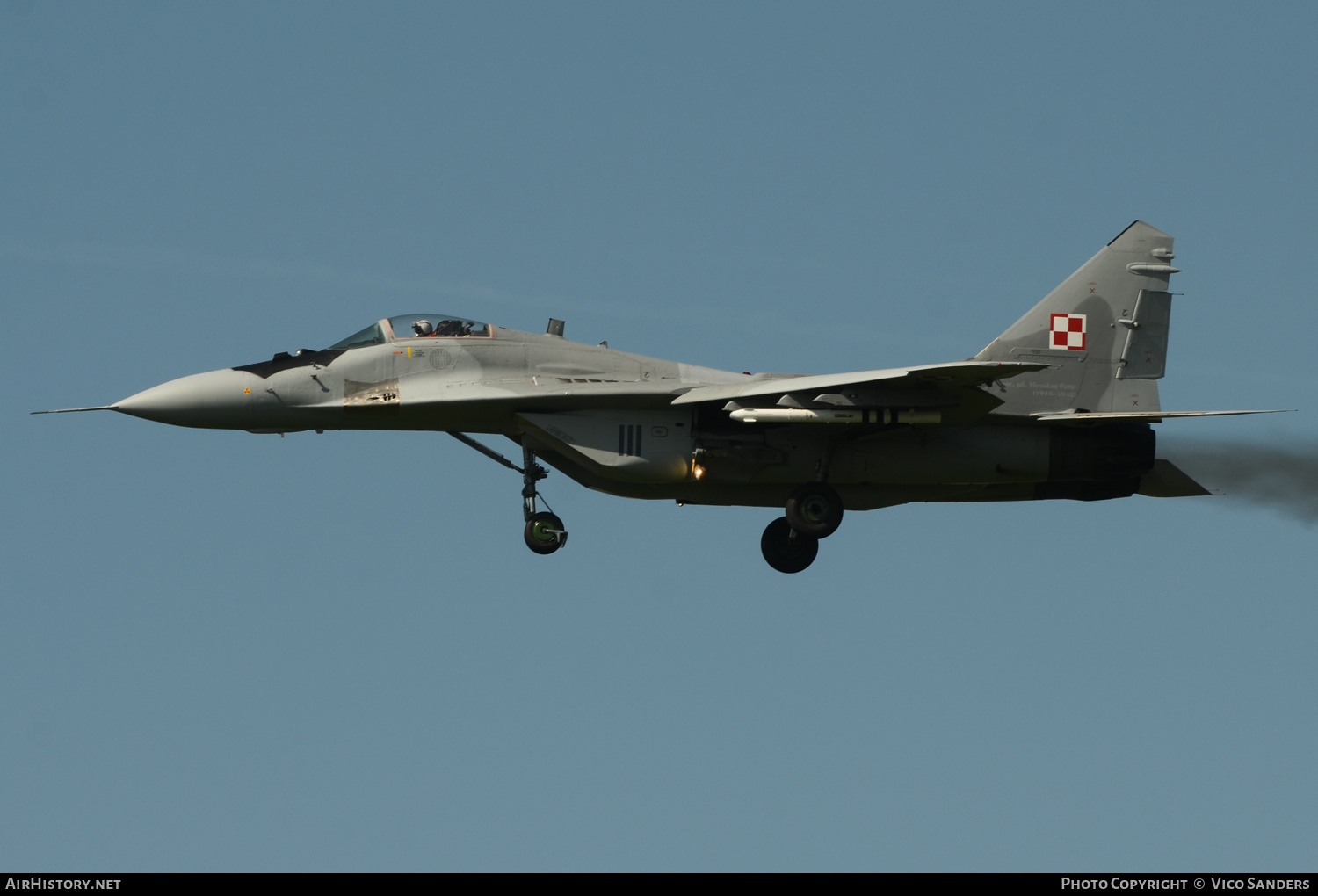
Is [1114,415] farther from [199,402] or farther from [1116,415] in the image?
[199,402]

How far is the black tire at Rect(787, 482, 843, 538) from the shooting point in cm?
2608

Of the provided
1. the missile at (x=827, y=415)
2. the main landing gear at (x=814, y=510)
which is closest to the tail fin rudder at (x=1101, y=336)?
the missile at (x=827, y=415)

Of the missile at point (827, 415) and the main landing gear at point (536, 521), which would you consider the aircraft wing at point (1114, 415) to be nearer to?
the missile at point (827, 415)

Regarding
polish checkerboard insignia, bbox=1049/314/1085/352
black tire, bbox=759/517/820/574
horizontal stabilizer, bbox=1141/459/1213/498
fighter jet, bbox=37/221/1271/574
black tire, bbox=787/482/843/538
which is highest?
polish checkerboard insignia, bbox=1049/314/1085/352

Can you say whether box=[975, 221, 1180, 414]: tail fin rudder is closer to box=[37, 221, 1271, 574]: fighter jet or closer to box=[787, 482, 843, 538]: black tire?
box=[37, 221, 1271, 574]: fighter jet

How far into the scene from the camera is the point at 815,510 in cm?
2612

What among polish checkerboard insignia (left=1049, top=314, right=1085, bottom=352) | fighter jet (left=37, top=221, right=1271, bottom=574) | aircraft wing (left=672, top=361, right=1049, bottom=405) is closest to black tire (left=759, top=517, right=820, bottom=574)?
fighter jet (left=37, top=221, right=1271, bottom=574)

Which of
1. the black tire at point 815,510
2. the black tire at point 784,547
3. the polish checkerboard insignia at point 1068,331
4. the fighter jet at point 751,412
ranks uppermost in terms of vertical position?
the polish checkerboard insignia at point 1068,331

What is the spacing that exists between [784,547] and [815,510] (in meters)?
1.76

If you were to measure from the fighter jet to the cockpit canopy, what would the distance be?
24 millimetres

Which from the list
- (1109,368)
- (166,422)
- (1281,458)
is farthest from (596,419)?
(1281,458)

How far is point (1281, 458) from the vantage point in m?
28.2

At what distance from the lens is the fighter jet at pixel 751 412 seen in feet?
83.8

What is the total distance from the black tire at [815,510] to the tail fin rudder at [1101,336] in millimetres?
3199
